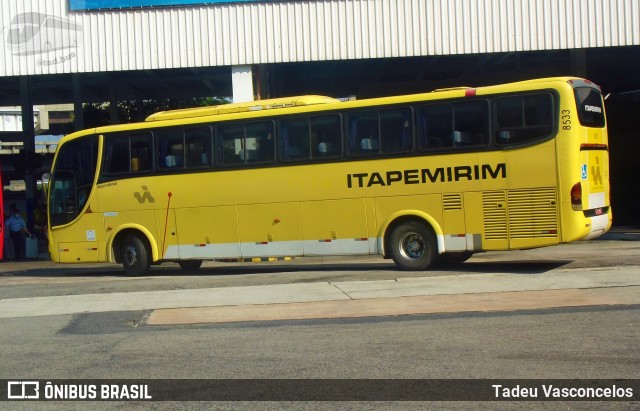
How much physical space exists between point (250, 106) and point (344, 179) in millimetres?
2621

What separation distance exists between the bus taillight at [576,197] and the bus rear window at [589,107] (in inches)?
45.7

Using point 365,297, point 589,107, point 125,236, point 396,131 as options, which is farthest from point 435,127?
point 125,236

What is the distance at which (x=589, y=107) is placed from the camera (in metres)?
14.8

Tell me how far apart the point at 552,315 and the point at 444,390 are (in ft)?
12.5

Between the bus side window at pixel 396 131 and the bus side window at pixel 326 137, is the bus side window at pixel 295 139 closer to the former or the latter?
the bus side window at pixel 326 137

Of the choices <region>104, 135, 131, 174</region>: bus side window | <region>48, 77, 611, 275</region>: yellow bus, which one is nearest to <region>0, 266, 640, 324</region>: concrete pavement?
<region>48, 77, 611, 275</region>: yellow bus

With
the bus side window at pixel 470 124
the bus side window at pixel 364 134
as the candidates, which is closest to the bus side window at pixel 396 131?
the bus side window at pixel 364 134

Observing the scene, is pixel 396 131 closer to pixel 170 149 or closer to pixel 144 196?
pixel 170 149

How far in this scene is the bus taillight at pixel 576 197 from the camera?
562 inches

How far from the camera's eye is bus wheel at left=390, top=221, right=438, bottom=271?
51.5 feet

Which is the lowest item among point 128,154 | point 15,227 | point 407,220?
point 407,220

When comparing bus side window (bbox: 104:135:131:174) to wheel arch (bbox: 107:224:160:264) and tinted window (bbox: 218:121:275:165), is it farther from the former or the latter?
tinted window (bbox: 218:121:275:165)

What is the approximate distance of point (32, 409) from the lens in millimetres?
6922

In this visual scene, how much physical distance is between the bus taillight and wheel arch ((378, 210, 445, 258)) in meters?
2.49
